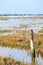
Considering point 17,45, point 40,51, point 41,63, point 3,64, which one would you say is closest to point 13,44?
point 17,45

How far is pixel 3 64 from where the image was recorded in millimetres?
12633

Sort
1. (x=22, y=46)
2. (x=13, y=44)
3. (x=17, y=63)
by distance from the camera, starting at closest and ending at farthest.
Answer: (x=17, y=63)
(x=22, y=46)
(x=13, y=44)

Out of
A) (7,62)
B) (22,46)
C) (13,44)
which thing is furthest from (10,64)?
(13,44)

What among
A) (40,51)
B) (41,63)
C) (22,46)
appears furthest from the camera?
(22,46)

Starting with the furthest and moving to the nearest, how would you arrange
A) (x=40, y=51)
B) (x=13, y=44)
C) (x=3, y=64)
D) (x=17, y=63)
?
1. (x=13, y=44)
2. (x=40, y=51)
3. (x=17, y=63)
4. (x=3, y=64)

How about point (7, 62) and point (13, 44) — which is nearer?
point (7, 62)

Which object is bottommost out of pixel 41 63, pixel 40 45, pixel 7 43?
pixel 7 43

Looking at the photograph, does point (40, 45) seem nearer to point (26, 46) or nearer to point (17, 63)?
point (26, 46)

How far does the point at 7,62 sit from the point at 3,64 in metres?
0.46

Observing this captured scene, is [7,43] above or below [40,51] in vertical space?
below

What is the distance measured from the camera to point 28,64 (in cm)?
1349

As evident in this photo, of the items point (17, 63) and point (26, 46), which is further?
point (26, 46)

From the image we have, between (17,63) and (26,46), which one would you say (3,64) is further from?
(26,46)

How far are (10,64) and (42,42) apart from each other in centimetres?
827
